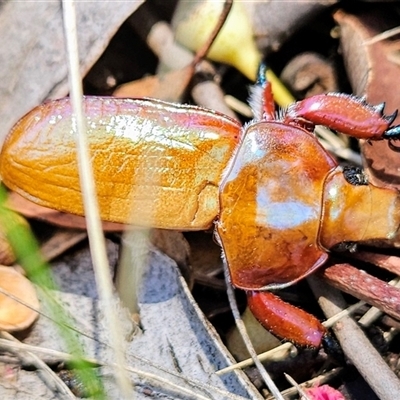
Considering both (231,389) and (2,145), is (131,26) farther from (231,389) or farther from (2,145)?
(231,389)

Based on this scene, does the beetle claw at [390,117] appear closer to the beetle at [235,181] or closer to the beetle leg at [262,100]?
the beetle at [235,181]

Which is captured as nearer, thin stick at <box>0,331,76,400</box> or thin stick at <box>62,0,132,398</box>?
thin stick at <box>62,0,132,398</box>

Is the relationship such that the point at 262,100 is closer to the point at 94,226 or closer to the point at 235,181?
the point at 235,181

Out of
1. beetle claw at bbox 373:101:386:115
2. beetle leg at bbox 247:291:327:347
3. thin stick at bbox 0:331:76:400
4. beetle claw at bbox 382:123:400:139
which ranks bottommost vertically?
beetle leg at bbox 247:291:327:347

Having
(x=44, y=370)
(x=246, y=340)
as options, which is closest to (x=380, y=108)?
(x=246, y=340)

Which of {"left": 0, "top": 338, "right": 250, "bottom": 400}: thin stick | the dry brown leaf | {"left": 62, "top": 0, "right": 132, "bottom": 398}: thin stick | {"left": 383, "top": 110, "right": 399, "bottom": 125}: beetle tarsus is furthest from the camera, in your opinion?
the dry brown leaf

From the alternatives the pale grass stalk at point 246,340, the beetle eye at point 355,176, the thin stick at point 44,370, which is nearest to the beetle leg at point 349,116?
the beetle eye at point 355,176

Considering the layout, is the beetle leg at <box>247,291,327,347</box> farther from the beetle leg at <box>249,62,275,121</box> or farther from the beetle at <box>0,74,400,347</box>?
the beetle leg at <box>249,62,275,121</box>

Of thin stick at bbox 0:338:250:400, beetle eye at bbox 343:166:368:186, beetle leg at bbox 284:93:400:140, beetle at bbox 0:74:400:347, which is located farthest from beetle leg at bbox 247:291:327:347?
beetle leg at bbox 284:93:400:140
